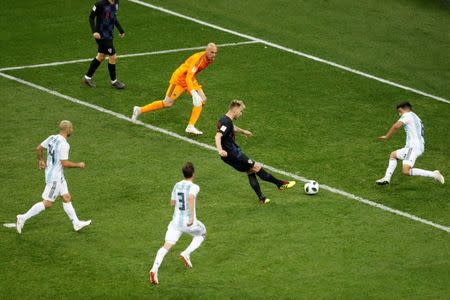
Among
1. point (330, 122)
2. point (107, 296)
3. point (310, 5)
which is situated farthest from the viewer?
point (310, 5)

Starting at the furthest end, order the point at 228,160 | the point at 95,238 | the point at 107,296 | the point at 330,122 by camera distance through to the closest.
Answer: the point at 330,122, the point at 228,160, the point at 95,238, the point at 107,296

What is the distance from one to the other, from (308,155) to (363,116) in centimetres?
294

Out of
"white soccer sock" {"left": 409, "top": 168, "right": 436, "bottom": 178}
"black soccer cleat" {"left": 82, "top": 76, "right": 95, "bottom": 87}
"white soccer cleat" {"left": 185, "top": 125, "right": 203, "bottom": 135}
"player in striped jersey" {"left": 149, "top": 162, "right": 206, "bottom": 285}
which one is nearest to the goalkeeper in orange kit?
"white soccer cleat" {"left": 185, "top": 125, "right": 203, "bottom": 135}

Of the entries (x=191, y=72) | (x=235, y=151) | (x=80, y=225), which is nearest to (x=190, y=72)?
(x=191, y=72)

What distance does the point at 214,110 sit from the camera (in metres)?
25.1

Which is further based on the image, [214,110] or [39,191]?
[214,110]

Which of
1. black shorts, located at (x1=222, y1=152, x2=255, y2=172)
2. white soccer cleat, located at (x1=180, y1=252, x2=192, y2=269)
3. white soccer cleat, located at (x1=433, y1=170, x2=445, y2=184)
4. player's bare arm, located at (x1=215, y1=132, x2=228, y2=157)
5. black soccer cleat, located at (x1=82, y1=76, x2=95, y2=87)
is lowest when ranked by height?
black soccer cleat, located at (x1=82, y1=76, x2=95, y2=87)

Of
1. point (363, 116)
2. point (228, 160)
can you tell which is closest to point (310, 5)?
point (363, 116)

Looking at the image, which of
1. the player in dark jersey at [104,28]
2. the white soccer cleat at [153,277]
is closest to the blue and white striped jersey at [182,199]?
the white soccer cleat at [153,277]

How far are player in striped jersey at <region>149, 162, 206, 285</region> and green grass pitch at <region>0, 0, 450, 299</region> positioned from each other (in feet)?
1.34

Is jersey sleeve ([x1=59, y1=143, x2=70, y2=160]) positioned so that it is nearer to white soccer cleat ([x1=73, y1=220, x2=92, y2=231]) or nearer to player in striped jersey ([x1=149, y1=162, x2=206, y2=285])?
white soccer cleat ([x1=73, y1=220, x2=92, y2=231])

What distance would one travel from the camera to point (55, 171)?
1827cm

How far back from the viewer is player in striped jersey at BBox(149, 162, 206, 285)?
54.6 feet

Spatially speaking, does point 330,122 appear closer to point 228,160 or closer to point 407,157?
point 407,157
